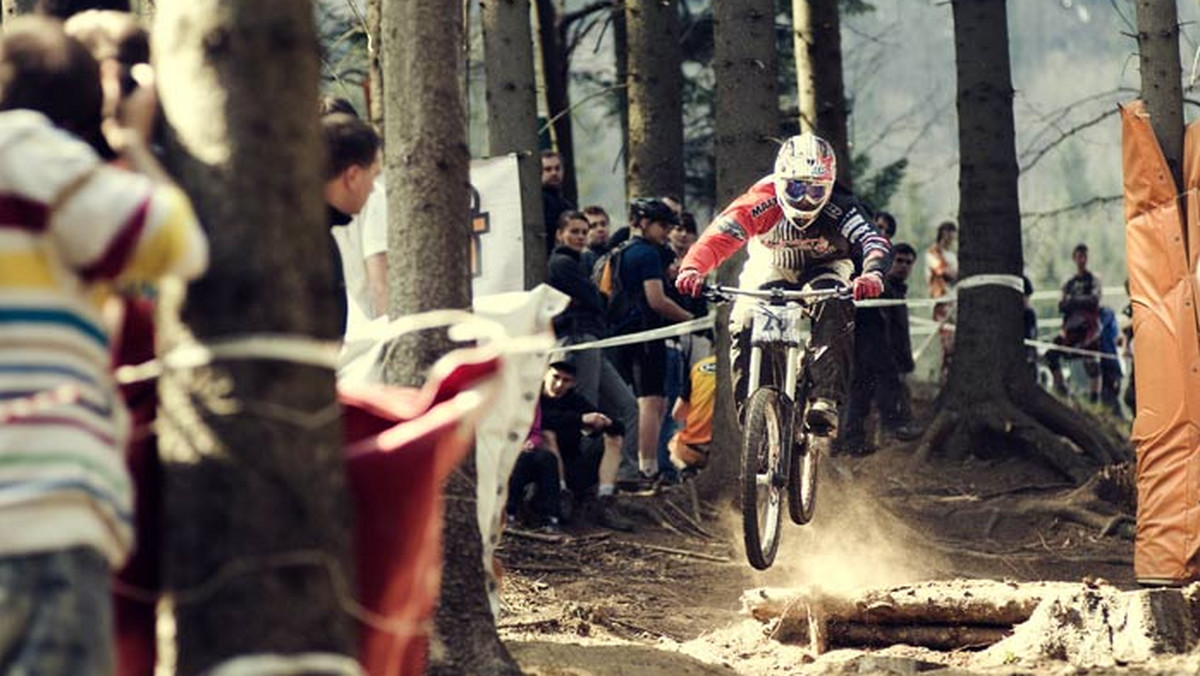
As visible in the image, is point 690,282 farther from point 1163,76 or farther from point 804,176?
point 1163,76

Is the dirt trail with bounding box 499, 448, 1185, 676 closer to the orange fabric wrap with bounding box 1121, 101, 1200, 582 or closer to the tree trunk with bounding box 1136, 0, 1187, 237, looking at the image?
the orange fabric wrap with bounding box 1121, 101, 1200, 582

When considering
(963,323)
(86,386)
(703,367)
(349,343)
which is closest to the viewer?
(86,386)

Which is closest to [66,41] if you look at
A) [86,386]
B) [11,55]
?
[11,55]

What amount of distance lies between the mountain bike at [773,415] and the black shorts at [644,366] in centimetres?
308

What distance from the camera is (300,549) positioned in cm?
414

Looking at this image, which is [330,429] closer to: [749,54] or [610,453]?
[610,453]

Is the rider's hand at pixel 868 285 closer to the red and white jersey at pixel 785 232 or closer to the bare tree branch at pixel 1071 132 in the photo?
the red and white jersey at pixel 785 232

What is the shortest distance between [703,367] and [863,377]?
240 centimetres

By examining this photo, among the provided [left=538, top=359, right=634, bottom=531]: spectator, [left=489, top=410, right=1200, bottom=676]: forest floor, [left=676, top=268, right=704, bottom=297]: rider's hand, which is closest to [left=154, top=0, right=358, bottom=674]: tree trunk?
[left=489, top=410, right=1200, bottom=676]: forest floor

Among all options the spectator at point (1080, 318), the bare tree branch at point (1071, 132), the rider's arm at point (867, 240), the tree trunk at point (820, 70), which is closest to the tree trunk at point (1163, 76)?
the rider's arm at point (867, 240)

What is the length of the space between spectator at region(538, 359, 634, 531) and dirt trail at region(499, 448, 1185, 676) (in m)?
0.27

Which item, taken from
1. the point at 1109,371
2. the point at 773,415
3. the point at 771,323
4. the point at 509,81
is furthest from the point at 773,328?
the point at 1109,371

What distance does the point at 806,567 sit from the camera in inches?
486

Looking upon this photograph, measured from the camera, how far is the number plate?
1084 centimetres
